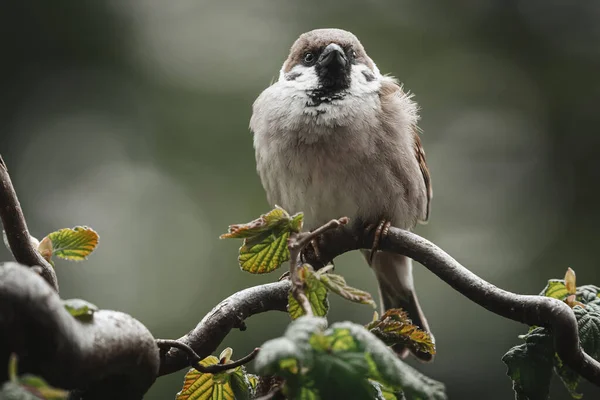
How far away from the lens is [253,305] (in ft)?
4.50

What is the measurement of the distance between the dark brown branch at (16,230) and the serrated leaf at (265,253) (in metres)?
0.34

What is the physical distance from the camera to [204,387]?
132 centimetres

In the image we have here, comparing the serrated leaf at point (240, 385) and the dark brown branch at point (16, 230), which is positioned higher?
the dark brown branch at point (16, 230)

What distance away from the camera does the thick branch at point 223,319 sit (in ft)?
4.01

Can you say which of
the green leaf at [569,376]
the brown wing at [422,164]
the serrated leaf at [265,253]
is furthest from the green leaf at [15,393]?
the brown wing at [422,164]

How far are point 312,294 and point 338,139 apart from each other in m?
1.24

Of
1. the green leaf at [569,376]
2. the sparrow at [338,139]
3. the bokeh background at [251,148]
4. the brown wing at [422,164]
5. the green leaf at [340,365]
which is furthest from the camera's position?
the bokeh background at [251,148]

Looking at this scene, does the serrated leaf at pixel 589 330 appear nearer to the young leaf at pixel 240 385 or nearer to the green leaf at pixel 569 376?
the green leaf at pixel 569 376

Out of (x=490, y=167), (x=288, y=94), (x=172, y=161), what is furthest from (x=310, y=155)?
(x=490, y=167)

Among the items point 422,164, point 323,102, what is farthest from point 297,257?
point 422,164

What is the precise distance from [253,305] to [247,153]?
3.08 metres

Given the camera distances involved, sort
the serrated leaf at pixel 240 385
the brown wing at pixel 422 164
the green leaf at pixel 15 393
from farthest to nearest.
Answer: the brown wing at pixel 422 164 < the serrated leaf at pixel 240 385 < the green leaf at pixel 15 393

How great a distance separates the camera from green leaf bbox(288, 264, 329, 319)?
1.08 meters

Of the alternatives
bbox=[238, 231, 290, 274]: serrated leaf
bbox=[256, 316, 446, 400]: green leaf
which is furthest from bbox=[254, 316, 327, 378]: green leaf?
bbox=[238, 231, 290, 274]: serrated leaf
